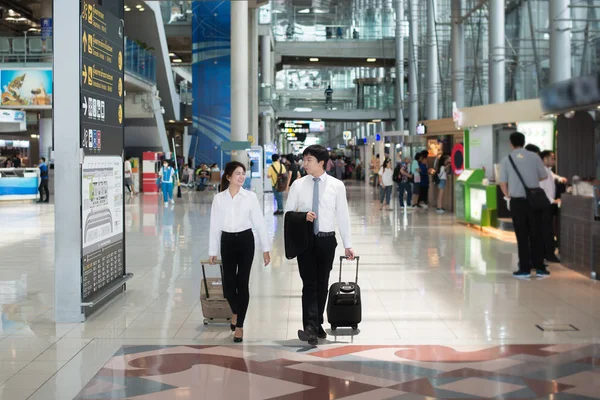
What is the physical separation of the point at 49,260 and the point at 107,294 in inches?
175

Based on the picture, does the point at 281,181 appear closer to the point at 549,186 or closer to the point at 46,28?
the point at 549,186

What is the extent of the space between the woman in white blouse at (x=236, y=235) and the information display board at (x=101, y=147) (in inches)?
57.3

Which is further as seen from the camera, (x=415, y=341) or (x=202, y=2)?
(x=202, y=2)

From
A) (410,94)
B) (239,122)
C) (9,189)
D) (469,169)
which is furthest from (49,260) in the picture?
(410,94)

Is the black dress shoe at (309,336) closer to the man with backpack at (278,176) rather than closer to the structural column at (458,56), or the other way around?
the man with backpack at (278,176)

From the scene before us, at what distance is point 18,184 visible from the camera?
2906 cm

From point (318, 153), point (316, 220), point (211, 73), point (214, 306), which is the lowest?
point (214, 306)

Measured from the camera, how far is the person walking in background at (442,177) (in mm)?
22781

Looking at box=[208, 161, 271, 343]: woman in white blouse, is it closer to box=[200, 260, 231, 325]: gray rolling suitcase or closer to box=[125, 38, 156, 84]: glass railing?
box=[200, 260, 231, 325]: gray rolling suitcase

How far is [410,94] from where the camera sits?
4672 cm

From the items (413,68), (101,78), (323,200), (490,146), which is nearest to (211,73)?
(413,68)

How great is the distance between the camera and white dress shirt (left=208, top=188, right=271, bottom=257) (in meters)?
6.66

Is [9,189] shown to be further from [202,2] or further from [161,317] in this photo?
[161,317]

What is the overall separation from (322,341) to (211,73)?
125 feet
